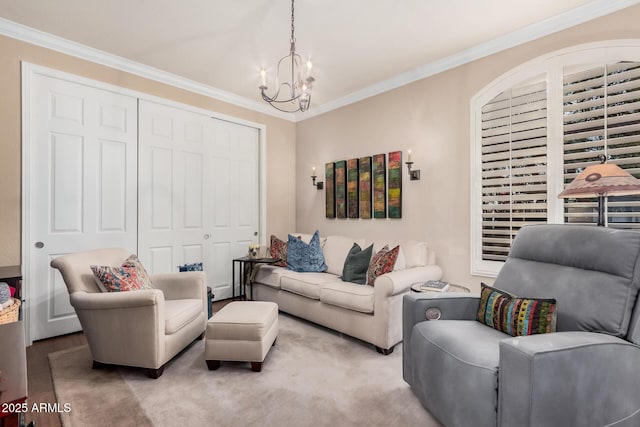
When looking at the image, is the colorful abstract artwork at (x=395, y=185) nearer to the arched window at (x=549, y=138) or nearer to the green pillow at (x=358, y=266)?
the green pillow at (x=358, y=266)

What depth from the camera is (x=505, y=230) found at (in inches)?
116

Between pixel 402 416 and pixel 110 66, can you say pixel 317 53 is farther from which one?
pixel 402 416

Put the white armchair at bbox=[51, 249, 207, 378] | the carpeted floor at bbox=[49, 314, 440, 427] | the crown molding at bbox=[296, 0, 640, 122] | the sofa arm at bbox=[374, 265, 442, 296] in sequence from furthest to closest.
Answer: the sofa arm at bbox=[374, 265, 442, 296], the crown molding at bbox=[296, 0, 640, 122], the white armchair at bbox=[51, 249, 207, 378], the carpeted floor at bbox=[49, 314, 440, 427]

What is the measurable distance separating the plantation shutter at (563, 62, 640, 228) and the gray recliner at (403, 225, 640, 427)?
2.62ft

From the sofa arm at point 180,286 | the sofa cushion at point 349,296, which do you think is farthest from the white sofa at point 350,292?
the sofa arm at point 180,286

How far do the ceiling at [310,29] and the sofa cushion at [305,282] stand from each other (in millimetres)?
2236

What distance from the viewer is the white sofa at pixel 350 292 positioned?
2.63 meters

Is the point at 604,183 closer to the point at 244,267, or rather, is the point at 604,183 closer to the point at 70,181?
the point at 244,267

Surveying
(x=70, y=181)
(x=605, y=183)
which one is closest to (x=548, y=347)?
(x=605, y=183)

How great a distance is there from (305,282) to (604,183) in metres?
2.45

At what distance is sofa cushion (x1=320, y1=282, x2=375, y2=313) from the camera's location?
8.92 ft

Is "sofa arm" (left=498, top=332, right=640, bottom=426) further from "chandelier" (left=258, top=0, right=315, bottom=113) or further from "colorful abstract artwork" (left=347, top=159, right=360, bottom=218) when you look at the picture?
"colorful abstract artwork" (left=347, top=159, right=360, bottom=218)

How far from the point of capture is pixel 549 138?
2.69 metres

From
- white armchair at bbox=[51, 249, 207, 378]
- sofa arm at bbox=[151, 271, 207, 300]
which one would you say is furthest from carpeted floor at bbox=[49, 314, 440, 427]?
sofa arm at bbox=[151, 271, 207, 300]
